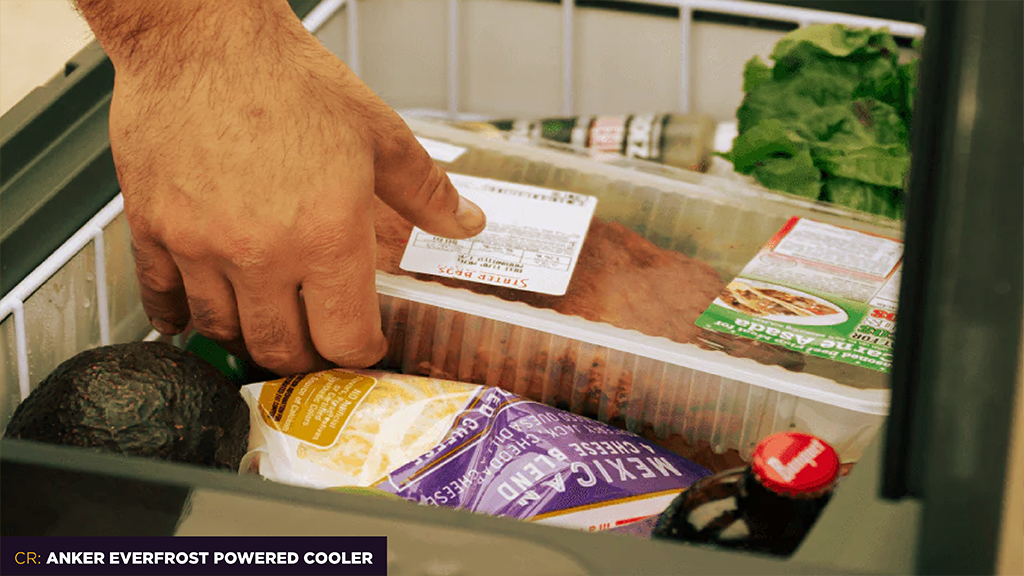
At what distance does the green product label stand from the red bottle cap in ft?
0.99

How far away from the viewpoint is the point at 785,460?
1.93ft

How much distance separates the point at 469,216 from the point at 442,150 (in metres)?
0.24

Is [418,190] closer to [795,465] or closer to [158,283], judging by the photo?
[158,283]

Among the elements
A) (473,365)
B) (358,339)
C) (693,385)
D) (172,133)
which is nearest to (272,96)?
(172,133)

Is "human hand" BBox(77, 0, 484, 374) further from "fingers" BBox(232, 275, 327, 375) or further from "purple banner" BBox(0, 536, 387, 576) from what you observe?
"purple banner" BBox(0, 536, 387, 576)

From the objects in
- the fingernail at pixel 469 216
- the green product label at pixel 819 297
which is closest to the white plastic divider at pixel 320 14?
the fingernail at pixel 469 216

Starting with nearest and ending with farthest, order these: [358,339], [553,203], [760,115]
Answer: [358,339]
[553,203]
[760,115]

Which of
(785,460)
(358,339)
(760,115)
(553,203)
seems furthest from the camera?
(760,115)

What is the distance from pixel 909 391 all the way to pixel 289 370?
632 mm

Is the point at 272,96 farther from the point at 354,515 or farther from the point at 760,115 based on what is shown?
the point at 760,115

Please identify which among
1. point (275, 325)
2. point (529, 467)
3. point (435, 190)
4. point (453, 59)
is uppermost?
point (453, 59)

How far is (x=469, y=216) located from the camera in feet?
3.15

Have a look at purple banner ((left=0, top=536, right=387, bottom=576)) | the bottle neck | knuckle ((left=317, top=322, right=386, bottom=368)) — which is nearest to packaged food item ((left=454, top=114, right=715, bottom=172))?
knuckle ((left=317, top=322, right=386, bottom=368))

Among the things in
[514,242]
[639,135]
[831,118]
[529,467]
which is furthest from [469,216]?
[831,118]
